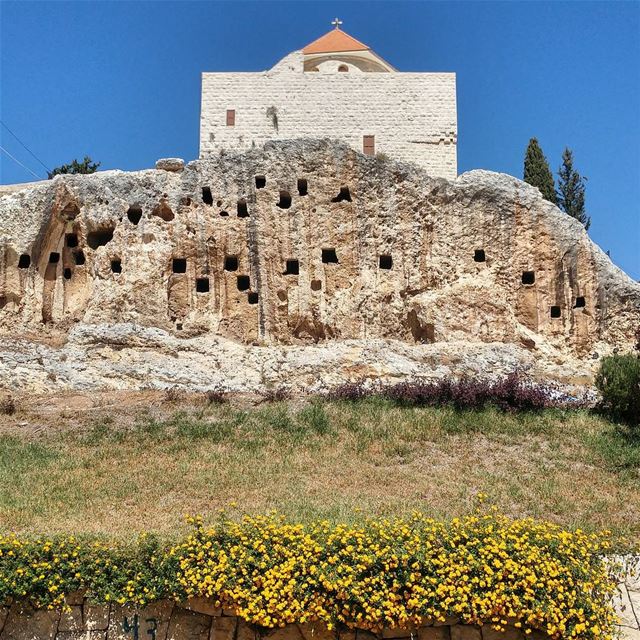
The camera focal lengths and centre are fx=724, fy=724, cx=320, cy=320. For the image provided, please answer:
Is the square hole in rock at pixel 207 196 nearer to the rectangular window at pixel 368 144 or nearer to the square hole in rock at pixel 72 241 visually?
the square hole in rock at pixel 72 241

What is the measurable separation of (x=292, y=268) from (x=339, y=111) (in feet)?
20.4

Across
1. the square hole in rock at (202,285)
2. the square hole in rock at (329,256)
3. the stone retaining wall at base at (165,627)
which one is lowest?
the stone retaining wall at base at (165,627)

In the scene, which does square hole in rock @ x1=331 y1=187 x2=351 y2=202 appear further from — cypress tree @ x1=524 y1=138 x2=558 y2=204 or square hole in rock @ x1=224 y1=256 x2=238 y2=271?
cypress tree @ x1=524 y1=138 x2=558 y2=204

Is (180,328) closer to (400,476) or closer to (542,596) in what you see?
(400,476)

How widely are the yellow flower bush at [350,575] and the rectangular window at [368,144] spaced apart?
621 inches

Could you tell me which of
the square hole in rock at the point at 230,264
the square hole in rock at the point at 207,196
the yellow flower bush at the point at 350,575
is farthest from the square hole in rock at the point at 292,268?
the yellow flower bush at the point at 350,575

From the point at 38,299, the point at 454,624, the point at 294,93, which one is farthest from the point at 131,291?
the point at 454,624

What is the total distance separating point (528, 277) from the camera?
18.1m

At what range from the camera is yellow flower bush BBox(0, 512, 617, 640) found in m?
6.79

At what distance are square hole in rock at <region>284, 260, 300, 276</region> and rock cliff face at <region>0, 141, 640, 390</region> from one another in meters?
0.04

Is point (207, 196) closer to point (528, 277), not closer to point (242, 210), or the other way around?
point (242, 210)

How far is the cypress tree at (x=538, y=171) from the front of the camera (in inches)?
1072

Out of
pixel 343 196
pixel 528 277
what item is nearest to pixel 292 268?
pixel 343 196

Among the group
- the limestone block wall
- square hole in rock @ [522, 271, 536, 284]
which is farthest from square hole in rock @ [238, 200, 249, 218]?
square hole in rock @ [522, 271, 536, 284]
